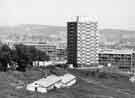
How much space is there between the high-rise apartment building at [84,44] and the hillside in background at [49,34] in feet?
136

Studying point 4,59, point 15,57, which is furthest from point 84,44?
point 4,59

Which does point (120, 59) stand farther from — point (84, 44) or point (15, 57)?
point (15, 57)

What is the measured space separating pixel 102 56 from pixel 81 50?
5699 mm

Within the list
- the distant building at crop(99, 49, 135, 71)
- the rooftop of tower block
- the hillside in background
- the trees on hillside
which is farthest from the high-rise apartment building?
the hillside in background

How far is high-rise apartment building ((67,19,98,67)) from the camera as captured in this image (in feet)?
135

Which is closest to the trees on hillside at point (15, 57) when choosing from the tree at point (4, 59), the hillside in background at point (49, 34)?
the tree at point (4, 59)

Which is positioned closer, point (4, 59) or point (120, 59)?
point (4, 59)

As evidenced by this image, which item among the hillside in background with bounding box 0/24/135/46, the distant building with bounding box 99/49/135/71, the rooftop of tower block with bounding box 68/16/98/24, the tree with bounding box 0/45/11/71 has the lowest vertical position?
the distant building with bounding box 99/49/135/71

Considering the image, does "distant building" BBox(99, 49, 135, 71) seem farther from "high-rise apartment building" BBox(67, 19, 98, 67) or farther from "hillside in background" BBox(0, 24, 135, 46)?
"hillside in background" BBox(0, 24, 135, 46)

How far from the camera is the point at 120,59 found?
4350cm

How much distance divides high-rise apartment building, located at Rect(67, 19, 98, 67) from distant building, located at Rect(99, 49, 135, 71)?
3430 millimetres

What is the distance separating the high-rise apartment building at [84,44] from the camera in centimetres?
4106

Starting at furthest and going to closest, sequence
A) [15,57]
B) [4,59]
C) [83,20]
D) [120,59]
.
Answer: [120,59] < [83,20] < [15,57] < [4,59]

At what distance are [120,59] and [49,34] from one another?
74866 millimetres
